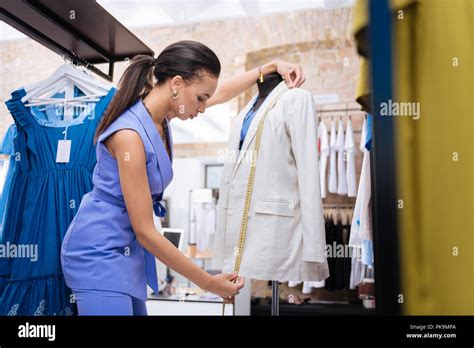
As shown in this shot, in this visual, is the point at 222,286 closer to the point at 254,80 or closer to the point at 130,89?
the point at 130,89

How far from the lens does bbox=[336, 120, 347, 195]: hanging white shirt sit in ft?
13.1

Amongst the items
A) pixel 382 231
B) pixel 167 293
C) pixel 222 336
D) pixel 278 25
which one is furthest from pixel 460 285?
pixel 278 25

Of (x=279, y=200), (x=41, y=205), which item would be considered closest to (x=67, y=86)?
(x=41, y=205)

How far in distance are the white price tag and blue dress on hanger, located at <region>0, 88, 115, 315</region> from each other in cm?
1

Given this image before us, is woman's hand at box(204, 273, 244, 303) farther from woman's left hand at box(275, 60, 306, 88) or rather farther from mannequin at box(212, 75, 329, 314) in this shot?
woman's left hand at box(275, 60, 306, 88)

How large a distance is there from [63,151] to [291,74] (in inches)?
30.8

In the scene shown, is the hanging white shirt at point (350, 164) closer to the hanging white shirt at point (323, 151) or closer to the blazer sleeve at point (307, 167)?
the hanging white shirt at point (323, 151)

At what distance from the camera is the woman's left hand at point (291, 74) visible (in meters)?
1.42

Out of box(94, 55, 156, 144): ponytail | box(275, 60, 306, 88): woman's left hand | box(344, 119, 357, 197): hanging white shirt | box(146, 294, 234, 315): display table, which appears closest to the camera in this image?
box(94, 55, 156, 144): ponytail

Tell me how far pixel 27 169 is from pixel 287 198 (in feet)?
2.70

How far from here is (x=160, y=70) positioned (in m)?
1.10

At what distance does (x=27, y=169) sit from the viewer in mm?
1354

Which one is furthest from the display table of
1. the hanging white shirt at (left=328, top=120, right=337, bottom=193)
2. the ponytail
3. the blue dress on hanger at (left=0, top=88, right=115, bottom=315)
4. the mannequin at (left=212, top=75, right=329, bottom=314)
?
the hanging white shirt at (left=328, top=120, right=337, bottom=193)

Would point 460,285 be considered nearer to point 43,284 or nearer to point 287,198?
point 287,198
